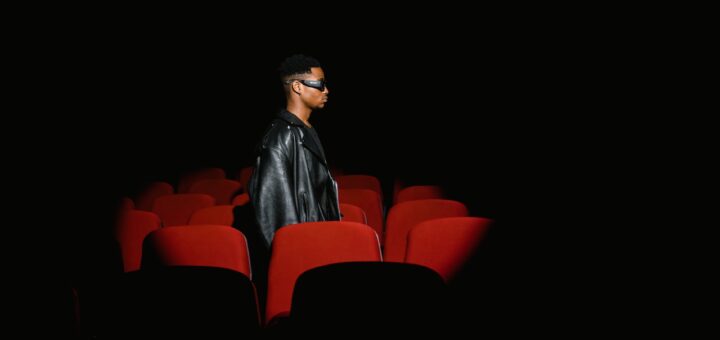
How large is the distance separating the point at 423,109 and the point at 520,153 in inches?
61.4

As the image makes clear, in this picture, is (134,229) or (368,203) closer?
(134,229)

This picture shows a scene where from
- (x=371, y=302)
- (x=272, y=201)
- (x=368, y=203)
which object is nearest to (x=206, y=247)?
(x=272, y=201)

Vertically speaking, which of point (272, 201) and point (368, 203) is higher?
point (272, 201)

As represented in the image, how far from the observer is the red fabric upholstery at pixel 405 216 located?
283 cm

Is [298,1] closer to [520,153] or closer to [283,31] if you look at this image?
[283,31]

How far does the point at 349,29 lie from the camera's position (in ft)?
21.1

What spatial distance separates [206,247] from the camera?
2.08m

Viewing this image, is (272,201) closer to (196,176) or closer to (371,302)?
(371,302)

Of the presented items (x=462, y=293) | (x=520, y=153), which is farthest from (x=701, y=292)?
(x=520, y=153)

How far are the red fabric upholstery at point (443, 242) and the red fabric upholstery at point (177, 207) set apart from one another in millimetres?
1863

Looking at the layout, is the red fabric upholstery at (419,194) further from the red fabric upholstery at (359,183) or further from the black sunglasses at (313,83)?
the black sunglasses at (313,83)

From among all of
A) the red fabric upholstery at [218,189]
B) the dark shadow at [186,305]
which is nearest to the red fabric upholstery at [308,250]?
Answer: the dark shadow at [186,305]

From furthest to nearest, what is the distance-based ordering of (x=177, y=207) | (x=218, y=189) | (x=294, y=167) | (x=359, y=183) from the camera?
1. (x=359, y=183)
2. (x=218, y=189)
3. (x=177, y=207)
4. (x=294, y=167)

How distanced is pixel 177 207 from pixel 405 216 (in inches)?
62.3
